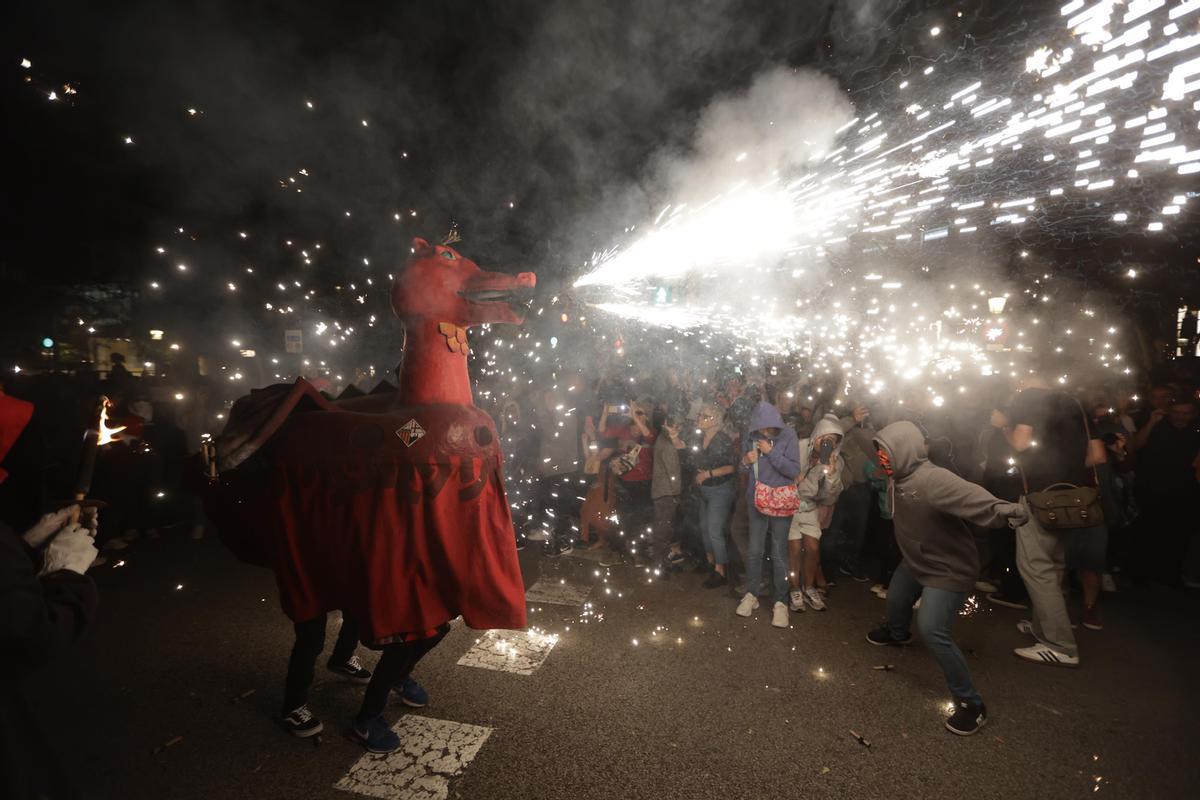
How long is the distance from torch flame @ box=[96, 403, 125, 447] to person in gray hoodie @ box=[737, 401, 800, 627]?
15.0 feet

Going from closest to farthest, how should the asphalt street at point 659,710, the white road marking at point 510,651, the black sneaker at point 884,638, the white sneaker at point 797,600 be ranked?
the asphalt street at point 659,710, the white road marking at point 510,651, the black sneaker at point 884,638, the white sneaker at point 797,600

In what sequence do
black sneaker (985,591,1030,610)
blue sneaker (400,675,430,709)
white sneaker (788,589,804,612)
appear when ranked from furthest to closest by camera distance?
1. black sneaker (985,591,1030,610)
2. white sneaker (788,589,804,612)
3. blue sneaker (400,675,430,709)

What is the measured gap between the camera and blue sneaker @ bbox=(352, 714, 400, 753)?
10.1ft

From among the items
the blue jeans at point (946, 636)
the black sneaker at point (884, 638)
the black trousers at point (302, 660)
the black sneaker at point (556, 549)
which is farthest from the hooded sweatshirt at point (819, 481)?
the black trousers at point (302, 660)

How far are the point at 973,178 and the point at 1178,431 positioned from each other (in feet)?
27.5

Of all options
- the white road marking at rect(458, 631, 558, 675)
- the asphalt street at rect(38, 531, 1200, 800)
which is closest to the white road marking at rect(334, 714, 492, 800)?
the asphalt street at rect(38, 531, 1200, 800)

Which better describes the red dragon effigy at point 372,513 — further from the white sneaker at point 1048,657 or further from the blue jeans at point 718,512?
the white sneaker at point 1048,657

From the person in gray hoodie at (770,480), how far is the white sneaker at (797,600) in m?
0.19

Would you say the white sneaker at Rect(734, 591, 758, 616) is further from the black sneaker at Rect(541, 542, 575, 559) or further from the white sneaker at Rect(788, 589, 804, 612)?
the black sneaker at Rect(541, 542, 575, 559)

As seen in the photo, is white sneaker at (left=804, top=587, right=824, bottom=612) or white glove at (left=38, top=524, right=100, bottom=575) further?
white sneaker at (left=804, top=587, right=824, bottom=612)

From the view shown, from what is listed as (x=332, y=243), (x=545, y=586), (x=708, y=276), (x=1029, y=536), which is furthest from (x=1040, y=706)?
(x=708, y=276)

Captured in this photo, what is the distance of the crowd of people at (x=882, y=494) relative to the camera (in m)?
3.79

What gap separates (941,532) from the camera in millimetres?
3619

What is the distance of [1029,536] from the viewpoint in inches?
169
